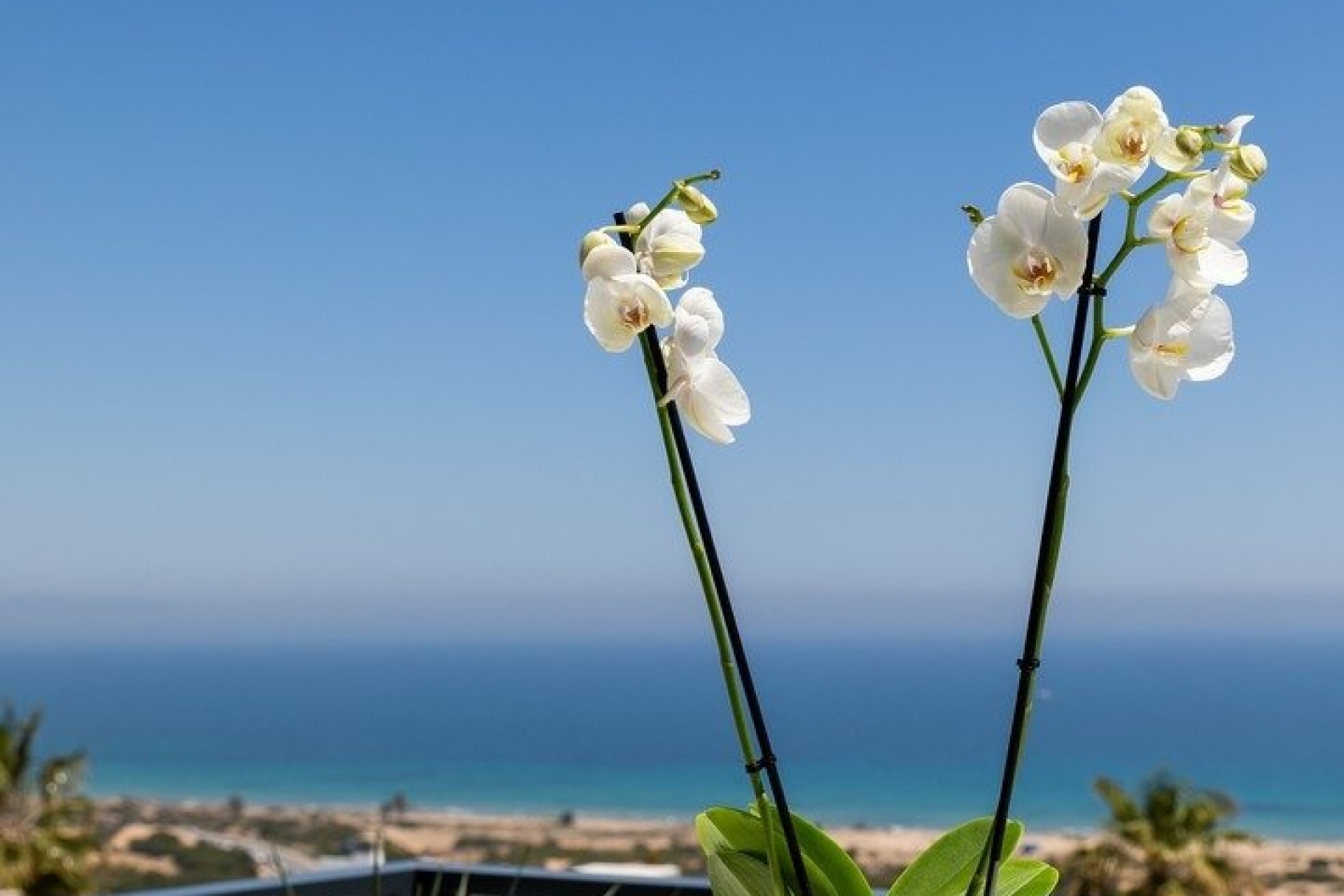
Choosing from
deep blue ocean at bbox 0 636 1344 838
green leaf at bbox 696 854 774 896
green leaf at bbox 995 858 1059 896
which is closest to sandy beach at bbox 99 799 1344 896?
deep blue ocean at bbox 0 636 1344 838

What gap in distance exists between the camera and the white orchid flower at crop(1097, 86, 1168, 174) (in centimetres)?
80

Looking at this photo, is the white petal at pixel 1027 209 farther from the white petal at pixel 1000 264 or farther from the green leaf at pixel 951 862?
the green leaf at pixel 951 862

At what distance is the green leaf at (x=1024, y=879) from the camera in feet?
3.37

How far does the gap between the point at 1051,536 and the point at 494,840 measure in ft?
104

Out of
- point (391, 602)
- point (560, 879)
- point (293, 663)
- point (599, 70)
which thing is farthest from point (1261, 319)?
point (391, 602)

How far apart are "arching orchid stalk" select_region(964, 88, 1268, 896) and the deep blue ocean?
25.4 m

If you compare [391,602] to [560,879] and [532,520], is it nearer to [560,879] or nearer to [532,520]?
[532,520]

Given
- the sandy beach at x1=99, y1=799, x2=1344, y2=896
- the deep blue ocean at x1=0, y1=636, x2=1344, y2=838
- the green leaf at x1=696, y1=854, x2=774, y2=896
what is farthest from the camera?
the deep blue ocean at x1=0, y1=636, x2=1344, y2=838

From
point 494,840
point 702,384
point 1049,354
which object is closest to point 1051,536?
point 1049,354

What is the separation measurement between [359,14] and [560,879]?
26412 mm

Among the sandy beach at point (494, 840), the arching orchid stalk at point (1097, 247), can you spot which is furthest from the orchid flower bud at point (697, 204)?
the sandy beach at point (494, 840)

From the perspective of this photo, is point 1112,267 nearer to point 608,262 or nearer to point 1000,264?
point 1000,264

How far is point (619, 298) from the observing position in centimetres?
83

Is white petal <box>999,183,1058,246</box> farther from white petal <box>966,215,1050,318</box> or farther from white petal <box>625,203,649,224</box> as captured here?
white petal <box>625,203,649,224</box>
